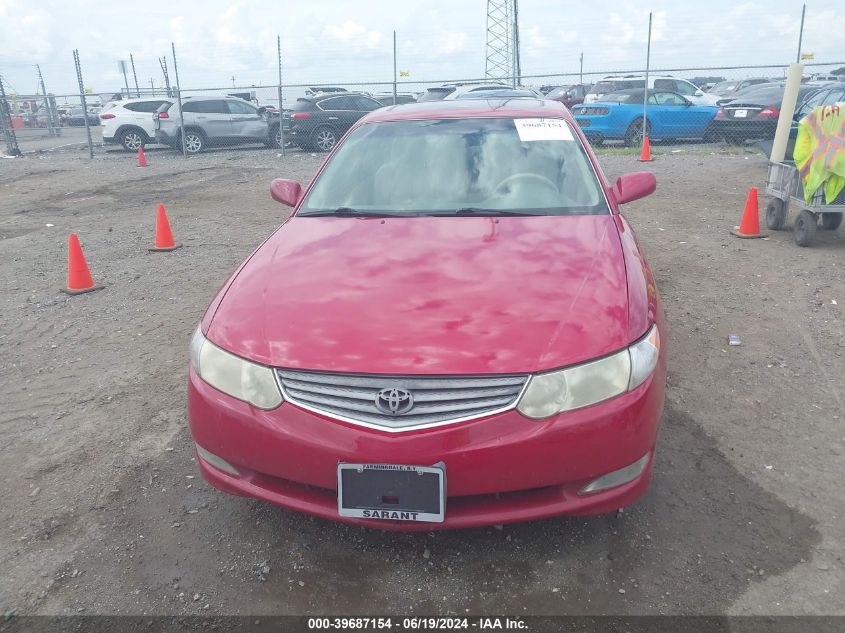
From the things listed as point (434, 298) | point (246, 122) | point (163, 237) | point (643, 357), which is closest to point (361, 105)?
point (246, 122)

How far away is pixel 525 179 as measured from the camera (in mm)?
3494

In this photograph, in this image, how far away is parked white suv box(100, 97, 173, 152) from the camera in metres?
18.7

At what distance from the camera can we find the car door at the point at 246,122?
59.9 feet

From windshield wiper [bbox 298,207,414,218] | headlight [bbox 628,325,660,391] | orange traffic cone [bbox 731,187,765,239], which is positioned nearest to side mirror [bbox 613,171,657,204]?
windshield wiper [bbox 298,207,414,218]

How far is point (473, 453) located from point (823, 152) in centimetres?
Result: 588

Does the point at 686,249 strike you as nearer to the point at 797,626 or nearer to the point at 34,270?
the point at 797,626

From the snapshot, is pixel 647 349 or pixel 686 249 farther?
pixel 686 249

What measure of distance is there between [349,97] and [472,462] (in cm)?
1671

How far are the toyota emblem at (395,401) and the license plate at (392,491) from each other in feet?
0.58

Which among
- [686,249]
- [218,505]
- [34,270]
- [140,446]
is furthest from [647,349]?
[34,270]

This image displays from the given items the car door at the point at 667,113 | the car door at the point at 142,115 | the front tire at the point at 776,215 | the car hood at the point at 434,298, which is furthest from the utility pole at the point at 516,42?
the car hood at the point at 434,298

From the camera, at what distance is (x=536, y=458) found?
6.97 ft

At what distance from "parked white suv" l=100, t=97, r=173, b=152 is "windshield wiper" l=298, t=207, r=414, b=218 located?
17351 millimetres

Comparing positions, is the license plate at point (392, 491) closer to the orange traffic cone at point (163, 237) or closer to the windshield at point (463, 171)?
the windshield at point (463, 171)
